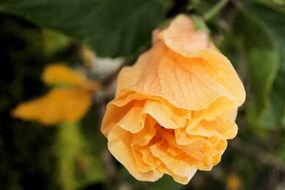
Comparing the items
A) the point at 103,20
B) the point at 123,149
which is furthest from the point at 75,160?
the point at 123,149

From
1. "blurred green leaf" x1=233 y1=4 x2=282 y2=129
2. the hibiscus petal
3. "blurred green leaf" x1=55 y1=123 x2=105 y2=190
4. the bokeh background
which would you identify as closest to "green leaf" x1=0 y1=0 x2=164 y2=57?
the bokeh background

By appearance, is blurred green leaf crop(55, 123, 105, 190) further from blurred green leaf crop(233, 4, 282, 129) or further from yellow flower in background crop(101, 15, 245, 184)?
yellow flower in background crop(101, 15, 245, 184)

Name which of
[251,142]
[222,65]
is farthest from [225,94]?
[251,142]

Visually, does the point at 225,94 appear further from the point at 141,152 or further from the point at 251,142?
the point at 251,142

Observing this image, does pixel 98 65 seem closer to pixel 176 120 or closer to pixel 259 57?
pixel 259 57

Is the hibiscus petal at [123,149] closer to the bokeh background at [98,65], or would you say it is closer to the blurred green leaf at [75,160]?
the bokeh background at [98,65]

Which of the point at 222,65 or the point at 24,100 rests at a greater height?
the point at 222,65
